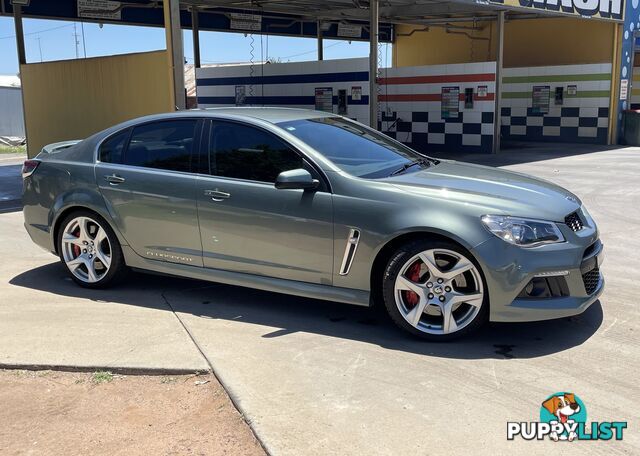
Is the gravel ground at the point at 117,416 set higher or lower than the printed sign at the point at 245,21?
lower

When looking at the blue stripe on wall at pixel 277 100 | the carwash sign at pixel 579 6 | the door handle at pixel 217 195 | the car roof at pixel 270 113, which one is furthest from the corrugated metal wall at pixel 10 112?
the door handle at pixel 217 195

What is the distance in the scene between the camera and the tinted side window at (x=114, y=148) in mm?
5152

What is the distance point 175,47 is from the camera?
875 centimetres

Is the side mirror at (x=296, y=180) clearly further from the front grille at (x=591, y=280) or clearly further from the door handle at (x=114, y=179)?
the front grille at (x=591, y=280)

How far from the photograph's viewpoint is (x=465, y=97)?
15266 millimetres

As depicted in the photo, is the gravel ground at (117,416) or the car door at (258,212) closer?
the gravel ground at (117,416)

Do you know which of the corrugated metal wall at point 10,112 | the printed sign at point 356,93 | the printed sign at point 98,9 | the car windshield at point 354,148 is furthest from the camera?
the corrugated metal wall at point 10,112

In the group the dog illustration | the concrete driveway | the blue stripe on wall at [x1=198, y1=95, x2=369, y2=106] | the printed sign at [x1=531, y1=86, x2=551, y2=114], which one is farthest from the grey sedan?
the printed sign at [x1=531, y1=86, x2=551, y2=114]

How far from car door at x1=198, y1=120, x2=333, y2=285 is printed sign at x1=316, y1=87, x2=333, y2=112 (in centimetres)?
1042

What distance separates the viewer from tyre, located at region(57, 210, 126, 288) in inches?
201

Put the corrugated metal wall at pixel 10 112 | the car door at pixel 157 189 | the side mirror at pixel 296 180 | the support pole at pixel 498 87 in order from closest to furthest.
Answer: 1. the side mirror at pixel 296 180
2. the car door at pixel 157 189
3. the support pole at pixel 498 87
4. the corrugated metal wall at pixel 10 112

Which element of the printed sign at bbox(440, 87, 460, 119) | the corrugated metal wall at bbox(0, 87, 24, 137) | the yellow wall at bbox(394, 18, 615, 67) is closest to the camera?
the printed sign at bbox(440, 87, 460, 119)

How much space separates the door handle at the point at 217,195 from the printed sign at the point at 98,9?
12.9 meters

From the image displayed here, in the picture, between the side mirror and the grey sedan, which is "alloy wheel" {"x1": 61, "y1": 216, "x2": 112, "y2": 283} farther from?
the side mirror
